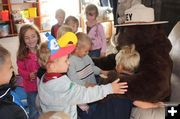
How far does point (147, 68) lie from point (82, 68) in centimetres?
52

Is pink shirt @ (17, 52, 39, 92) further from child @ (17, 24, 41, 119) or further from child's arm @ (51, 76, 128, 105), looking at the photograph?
child's arm @ (51, 76, 128, 105)

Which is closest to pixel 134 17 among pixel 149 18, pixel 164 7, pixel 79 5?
pixel 149 18

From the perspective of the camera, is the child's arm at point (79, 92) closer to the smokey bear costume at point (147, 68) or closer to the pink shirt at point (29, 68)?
the smokey bear costume at point (147, 68)

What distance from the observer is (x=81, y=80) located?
5.97ft

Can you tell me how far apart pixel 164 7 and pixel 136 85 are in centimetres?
173

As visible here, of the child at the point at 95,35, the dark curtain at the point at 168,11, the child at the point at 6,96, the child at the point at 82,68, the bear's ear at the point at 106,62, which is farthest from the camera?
the child at the point at 95,35

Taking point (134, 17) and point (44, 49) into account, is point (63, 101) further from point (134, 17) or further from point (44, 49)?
point (134, 17)

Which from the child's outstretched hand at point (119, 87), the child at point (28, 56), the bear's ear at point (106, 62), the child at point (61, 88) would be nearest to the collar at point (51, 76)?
the child at point (61, 88)

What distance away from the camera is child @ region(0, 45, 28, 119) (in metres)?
1.19

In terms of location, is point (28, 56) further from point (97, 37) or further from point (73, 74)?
point (97, 37)

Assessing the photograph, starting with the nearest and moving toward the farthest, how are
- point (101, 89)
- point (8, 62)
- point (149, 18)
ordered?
1. point (8, 62)
2. point (101, 89)
3. point (149, 18)

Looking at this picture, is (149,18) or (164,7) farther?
(164,7)

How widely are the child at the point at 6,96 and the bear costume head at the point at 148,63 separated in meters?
0.56

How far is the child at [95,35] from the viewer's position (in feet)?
9.78
